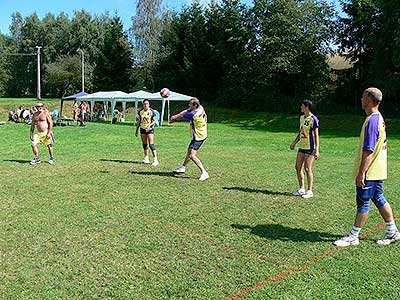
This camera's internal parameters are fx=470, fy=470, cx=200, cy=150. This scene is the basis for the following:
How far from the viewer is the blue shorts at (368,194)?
215 inches

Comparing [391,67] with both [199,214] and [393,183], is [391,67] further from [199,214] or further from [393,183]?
[199,214]

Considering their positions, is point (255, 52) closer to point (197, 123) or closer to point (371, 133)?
point (197, 123)

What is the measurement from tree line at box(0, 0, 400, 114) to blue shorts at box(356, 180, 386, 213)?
26419mm

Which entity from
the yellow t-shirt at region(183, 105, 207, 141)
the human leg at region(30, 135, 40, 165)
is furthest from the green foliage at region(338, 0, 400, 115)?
the human leg at region(30, 135, 40, 165)

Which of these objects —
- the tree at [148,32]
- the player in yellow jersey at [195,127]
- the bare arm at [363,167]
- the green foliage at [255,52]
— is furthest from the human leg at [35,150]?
the tree at [148,32]

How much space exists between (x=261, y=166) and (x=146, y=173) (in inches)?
130

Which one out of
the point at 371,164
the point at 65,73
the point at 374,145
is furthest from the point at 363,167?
the point at 65,73

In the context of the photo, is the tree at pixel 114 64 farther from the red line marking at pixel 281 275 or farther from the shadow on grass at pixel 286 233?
the red line marking at pixel 281 275

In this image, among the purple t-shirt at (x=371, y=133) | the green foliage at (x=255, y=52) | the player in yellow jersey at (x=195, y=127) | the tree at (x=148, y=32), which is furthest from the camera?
the tree at (x=148, y=32)

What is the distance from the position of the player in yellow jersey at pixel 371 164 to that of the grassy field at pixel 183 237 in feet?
0.76

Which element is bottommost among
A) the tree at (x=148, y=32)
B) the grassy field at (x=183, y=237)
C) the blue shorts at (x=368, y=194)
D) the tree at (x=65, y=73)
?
the grassy field at (x=183, y=237)

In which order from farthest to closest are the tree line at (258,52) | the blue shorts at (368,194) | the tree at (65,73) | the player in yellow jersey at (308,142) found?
the tree at (65,73) < the tree line at (258,52) < the player in yellow jersey at (308,142) < the blue shorts at (368,194)

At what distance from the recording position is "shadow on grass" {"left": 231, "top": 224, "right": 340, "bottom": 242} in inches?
235

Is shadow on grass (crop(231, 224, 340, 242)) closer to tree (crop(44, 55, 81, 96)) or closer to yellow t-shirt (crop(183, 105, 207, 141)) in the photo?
yellow t-shirt (crop(183, 105, 207, 141))
